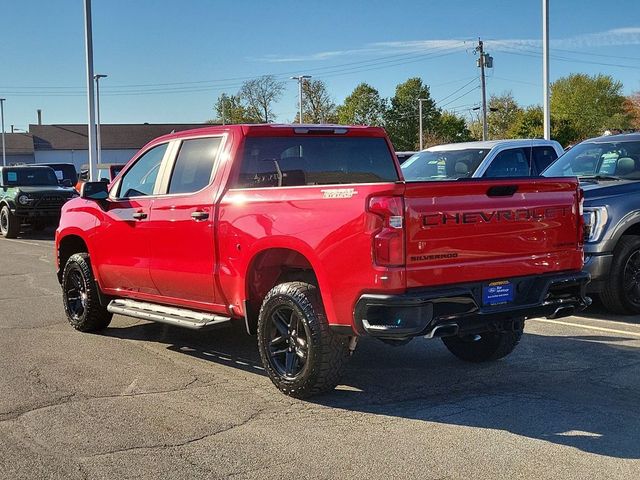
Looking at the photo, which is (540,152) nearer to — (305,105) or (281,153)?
(281,153)

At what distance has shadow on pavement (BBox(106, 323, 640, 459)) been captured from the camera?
15.6ft

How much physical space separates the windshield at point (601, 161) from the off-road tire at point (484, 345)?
12.1ft

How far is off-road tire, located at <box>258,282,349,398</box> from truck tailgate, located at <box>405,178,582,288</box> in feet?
2.52

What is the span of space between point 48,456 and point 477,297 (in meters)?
2.84

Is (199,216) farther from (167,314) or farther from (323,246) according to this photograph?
(323,246)

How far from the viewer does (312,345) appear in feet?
16.8

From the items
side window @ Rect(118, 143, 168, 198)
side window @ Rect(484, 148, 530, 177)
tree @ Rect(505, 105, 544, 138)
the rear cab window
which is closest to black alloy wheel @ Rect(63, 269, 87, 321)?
side window @ Rect(118, 143, 168, 198)

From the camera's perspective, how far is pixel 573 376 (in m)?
5.90

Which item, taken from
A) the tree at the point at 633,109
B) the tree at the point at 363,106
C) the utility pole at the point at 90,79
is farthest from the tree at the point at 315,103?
the utility pole at the point at 90,79

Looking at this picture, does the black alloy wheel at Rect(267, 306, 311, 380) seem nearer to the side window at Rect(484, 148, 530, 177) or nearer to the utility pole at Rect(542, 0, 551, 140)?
the side window at Rect(484, 148, 530, 177)

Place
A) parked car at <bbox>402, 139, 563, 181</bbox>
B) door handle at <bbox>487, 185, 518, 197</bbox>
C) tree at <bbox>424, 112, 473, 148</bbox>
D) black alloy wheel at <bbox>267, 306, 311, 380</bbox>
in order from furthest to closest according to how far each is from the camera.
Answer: tree at <bbox>424, 112, 473, 148</bbox> < parked car at <bbox>402, 139, 563, 181</bbox> < black alloy wheel at <bbox>267, 306, 311, 380</bbox> < door handle at <bbox>487, 185, 518, 197</bbox>

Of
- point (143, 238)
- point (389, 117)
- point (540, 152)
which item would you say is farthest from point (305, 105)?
point (143, 238)

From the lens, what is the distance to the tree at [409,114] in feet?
261

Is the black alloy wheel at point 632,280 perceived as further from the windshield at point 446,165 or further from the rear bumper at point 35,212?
the rear bumper at point 35,212
